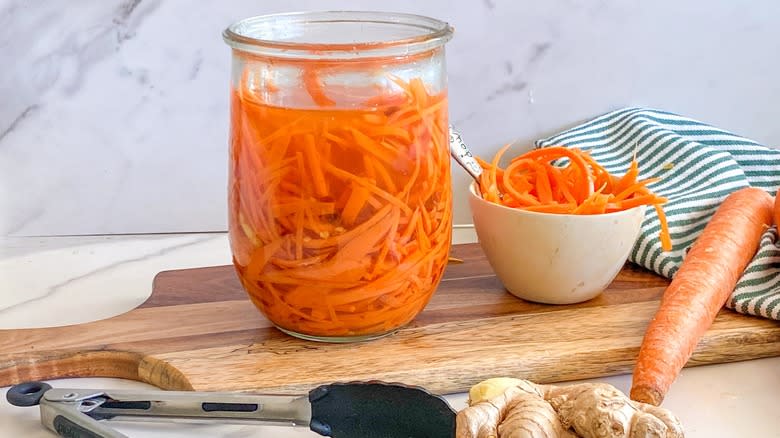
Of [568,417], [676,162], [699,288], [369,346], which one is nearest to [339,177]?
[369,346]

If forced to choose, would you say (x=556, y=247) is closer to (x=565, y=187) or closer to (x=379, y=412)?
(x=565, y=187)

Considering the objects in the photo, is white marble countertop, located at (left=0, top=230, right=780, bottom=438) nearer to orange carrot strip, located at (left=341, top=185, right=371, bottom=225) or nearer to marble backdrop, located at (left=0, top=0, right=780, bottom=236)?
marble backdrop, located at (left=0, top=0, right=780, bottom=236)

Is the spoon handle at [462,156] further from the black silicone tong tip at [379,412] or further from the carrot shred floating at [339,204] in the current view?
the black silicone tong tip at [379,412]

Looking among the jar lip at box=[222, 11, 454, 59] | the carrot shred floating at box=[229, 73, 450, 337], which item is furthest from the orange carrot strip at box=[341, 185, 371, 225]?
the jar lip at box=[222, 11, 454, 59]

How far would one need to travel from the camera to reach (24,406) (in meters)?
0.90

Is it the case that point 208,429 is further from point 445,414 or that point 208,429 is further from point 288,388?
point 445,414

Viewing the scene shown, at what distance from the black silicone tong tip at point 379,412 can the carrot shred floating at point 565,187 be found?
0.34m

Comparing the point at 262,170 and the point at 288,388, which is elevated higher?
the point at 262,170

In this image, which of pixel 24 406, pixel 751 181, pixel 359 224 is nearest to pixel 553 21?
pixel 751 181

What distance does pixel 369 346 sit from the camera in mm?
998

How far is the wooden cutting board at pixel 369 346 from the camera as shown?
95 centimetres

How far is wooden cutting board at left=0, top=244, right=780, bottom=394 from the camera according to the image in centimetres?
95

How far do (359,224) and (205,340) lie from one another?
8.1 inches

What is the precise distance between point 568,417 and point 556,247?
0.28m
